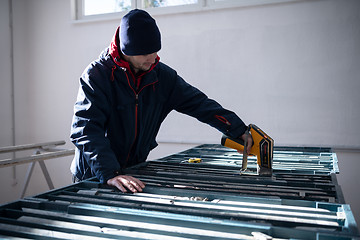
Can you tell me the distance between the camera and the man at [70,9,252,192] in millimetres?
1624

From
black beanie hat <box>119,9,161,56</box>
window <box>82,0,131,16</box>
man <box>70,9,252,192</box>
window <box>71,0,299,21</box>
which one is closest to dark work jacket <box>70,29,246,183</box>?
man <box>70,9,252,192</box>

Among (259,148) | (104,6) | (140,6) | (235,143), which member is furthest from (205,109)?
(104,6)

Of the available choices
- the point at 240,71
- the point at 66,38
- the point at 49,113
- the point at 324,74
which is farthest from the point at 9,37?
the point at 324,74

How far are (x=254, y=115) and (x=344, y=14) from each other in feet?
4.56

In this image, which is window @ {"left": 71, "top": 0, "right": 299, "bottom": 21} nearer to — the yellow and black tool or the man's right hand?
the yellow and black tool

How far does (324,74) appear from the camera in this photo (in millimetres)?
3727

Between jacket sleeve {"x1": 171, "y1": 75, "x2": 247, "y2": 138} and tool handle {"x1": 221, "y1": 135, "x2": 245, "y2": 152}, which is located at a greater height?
jacket sleeve {"x1": 171, "y1": 75, "x2": 247, "y2": 138}

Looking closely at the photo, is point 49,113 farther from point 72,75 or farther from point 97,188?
point 97,188

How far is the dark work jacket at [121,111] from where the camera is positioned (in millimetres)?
1636

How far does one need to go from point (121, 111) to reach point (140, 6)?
3065 mm

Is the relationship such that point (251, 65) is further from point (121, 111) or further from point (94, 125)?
point (94, 125)

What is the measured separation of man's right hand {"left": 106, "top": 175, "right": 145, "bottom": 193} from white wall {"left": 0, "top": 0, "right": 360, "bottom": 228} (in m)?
2.72

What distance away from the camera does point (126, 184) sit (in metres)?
1.46

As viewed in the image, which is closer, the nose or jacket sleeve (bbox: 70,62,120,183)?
jacket sleeve (bbox: 70,62,120,183)
